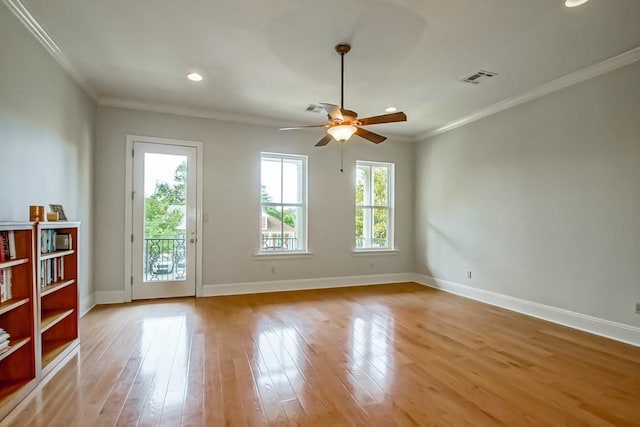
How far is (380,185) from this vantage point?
6.35 metres

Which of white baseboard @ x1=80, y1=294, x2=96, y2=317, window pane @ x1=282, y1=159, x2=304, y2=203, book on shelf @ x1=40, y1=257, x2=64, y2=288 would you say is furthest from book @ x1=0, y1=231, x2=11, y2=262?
window pane @ x1=282, y1=159, x2=304, y2=203

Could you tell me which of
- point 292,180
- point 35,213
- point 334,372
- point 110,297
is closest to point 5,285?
point 35,213

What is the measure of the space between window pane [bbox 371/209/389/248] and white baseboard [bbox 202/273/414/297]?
623mm

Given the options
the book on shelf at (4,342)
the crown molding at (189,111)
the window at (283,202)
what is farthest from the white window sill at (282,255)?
the book on shelf at (4,342)

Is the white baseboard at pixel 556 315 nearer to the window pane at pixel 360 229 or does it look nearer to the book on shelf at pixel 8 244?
the window pane at pixel 360 229

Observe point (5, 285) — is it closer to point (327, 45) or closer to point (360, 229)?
point (327, 45)

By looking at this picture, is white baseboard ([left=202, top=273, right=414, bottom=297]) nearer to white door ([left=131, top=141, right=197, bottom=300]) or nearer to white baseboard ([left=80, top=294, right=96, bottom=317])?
white door ([left=131, top=141, right=197, bottom=300])

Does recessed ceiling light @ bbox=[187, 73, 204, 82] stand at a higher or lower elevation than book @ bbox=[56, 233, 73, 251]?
higher

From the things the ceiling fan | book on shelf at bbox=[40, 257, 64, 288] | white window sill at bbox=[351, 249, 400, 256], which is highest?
the ceiling fan

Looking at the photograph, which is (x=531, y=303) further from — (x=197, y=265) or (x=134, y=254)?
(x=134, y=254)

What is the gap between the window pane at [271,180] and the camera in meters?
5.46

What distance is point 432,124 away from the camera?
18.2 ft

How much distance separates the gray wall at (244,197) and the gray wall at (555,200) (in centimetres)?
123

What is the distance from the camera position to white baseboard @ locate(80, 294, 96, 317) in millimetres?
3969
